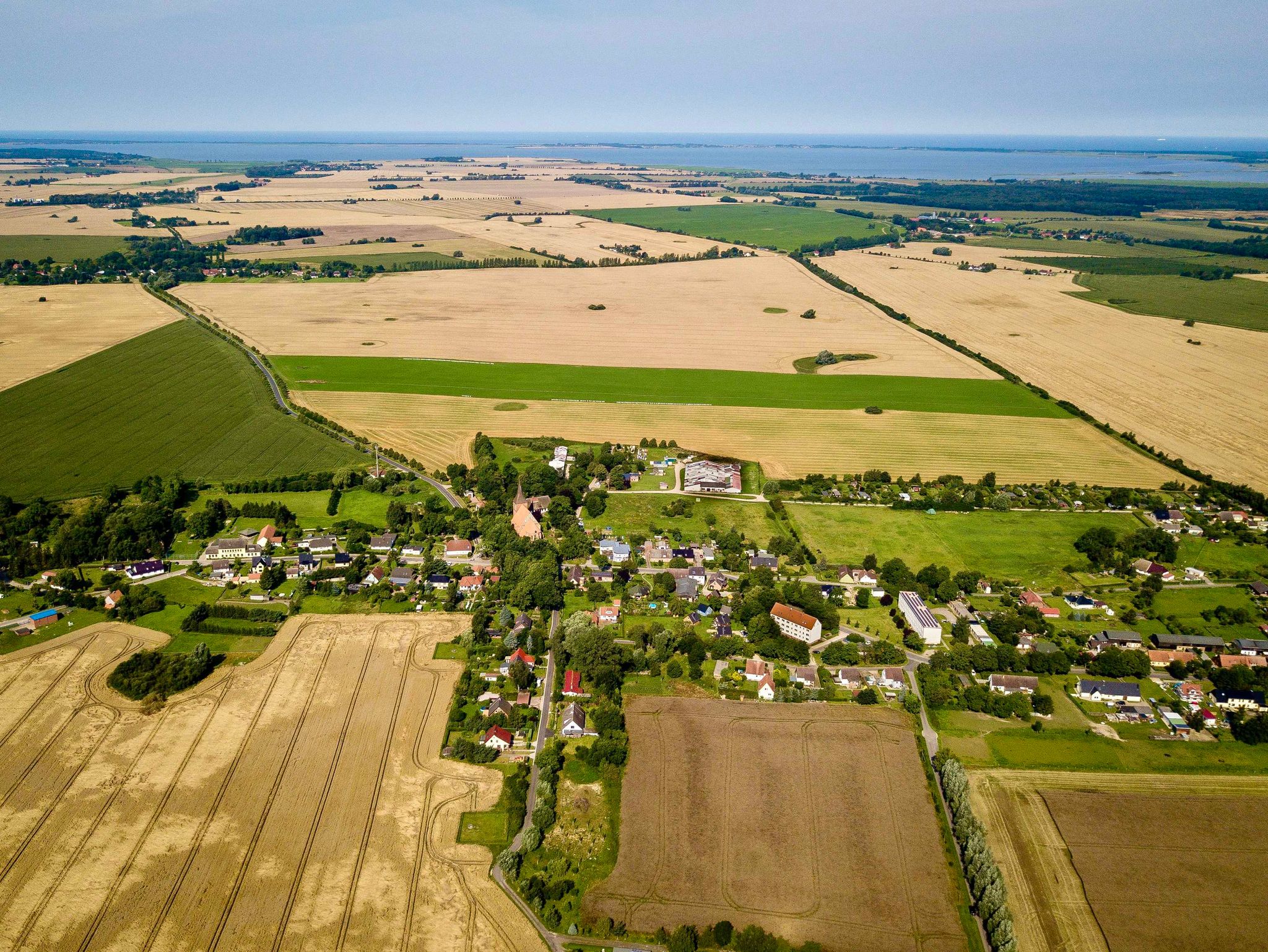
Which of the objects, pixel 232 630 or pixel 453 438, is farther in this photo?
pixel 453 438

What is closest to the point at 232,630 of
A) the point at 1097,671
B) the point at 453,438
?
the point at 453,438

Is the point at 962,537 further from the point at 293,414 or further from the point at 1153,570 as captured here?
the point at 293,414

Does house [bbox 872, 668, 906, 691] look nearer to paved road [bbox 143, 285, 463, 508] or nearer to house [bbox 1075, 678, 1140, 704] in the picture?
house [bbox 1075, 678, 1140, 704]

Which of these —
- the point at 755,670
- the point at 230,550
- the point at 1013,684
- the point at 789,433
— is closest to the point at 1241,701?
the point at 1013,684

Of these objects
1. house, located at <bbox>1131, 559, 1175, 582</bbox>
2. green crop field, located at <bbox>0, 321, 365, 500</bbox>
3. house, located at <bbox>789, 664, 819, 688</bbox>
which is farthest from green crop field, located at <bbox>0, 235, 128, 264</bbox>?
house, located at <bbox>1131, 559, 1175, 582</bbox>

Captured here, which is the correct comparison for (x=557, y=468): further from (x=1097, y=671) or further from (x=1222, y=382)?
(x=1222, y=382)

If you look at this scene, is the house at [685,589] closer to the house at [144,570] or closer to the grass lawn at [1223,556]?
the grass lawn at [1223,556]
